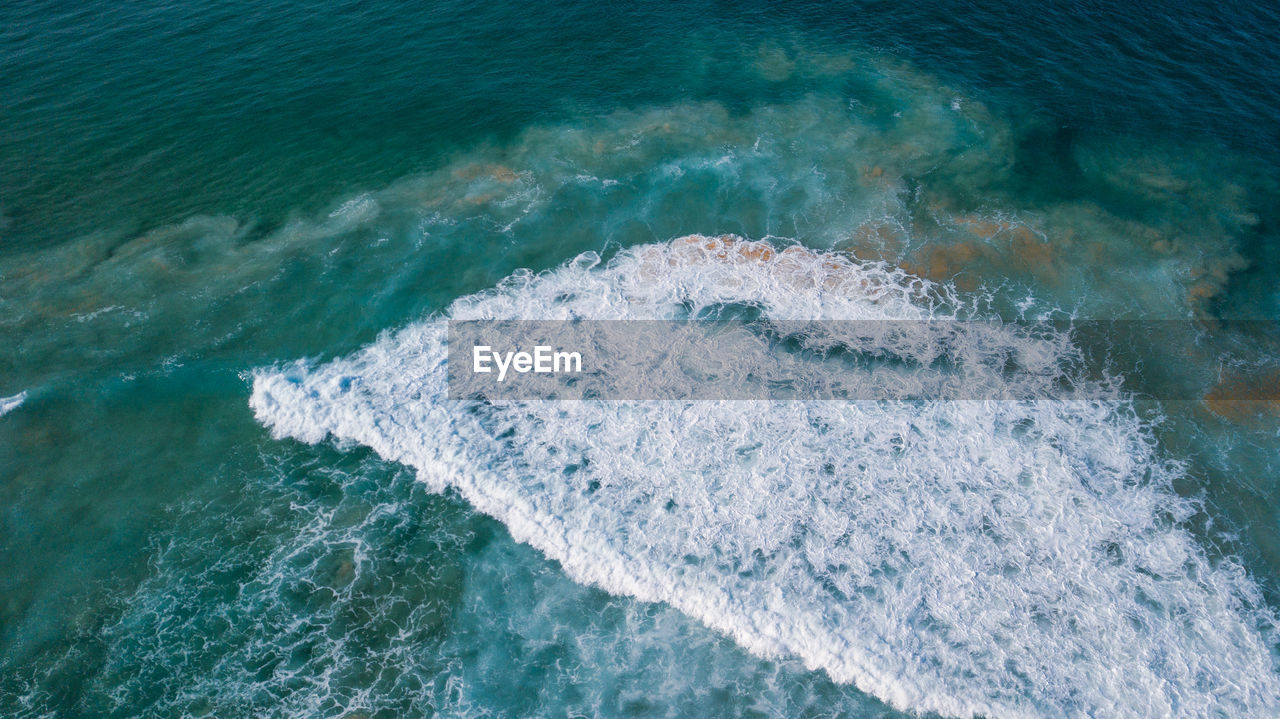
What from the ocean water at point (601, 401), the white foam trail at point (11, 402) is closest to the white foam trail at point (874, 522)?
the ocean water at point (601, 401)

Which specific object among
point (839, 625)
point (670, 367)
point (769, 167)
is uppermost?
point (769, 167)

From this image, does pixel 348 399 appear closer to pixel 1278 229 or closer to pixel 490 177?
pixel 490 177

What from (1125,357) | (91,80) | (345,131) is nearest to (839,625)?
(1125,357)

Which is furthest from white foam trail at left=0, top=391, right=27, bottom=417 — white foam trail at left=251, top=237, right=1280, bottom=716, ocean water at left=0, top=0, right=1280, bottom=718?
white foam trail at left=251, top=237, right=1280, bottom=716

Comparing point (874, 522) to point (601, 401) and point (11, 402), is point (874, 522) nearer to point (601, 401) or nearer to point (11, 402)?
point (601, 401)

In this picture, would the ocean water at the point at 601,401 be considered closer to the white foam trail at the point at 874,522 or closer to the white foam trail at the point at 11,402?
the white foam trail at the point at 874,522
